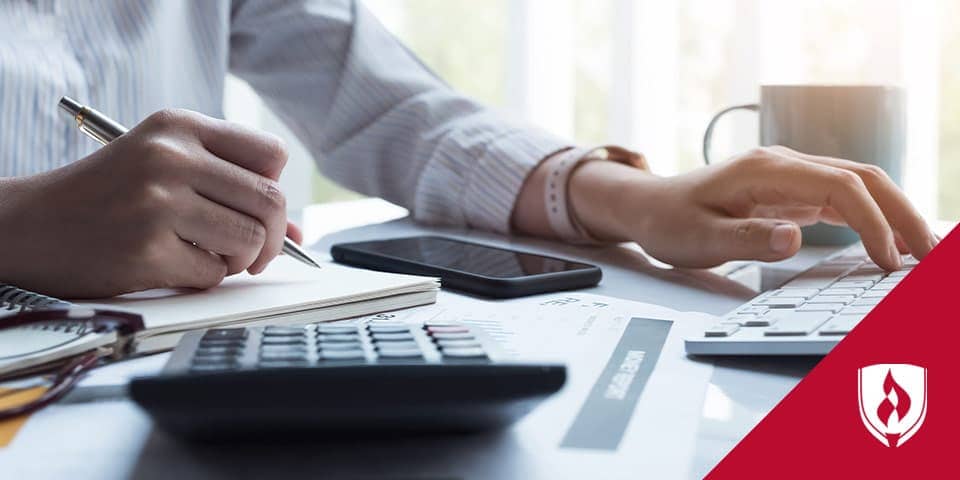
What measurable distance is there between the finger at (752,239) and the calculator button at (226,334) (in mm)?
385

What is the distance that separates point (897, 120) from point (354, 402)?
27.9 inches

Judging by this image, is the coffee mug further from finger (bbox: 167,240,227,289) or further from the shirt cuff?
finger (bbox: 167,240,227,289)

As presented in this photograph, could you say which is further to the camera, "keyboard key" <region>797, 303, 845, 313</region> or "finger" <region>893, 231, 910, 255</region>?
"finger" <region>893, 231, 910, 255</region>

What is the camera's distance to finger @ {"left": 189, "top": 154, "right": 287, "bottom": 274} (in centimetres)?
56

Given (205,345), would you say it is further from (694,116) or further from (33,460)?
(694,116)

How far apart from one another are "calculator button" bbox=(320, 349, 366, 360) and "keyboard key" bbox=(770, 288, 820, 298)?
30 cm

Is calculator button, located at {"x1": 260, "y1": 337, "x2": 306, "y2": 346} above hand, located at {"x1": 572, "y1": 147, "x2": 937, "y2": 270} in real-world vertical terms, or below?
above

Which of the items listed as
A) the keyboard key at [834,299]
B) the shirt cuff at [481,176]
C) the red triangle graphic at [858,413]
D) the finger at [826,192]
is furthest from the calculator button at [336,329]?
the shirt cuff at [481,176]

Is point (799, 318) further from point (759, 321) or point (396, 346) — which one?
point (396, 346)

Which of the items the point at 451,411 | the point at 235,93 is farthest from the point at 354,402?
the point at 235,93

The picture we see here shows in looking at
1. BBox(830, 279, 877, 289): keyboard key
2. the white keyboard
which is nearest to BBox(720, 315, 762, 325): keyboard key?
the white keyboard

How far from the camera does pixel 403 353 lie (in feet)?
1.21

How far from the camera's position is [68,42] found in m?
0.90

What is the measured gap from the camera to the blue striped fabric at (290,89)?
0.87 m
